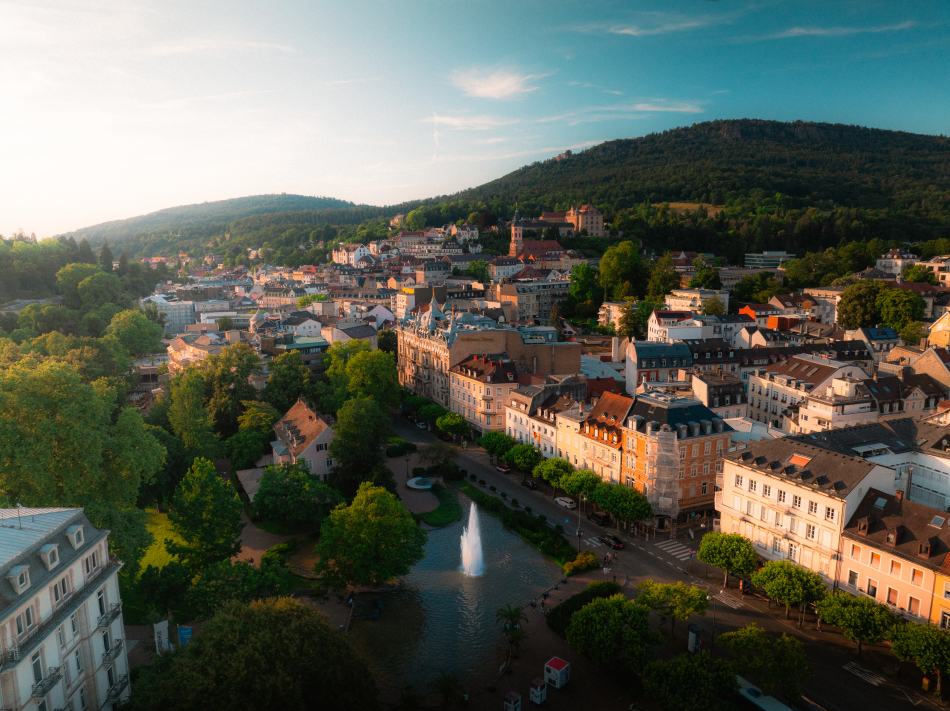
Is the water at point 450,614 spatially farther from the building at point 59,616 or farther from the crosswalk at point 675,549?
the building at point 59,616

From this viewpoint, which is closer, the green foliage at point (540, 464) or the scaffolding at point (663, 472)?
the scaffolding at point (663, 472)

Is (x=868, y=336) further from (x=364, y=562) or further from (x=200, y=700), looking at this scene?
(x=200, y=700)

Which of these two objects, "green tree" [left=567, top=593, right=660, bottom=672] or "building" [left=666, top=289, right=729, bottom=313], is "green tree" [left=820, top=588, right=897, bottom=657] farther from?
"building" [left=666, top=289, right=729, bottom=313]

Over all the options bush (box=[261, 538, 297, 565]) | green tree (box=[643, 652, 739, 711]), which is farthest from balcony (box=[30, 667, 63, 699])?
green tree (box=[643, 652, 739, 711])

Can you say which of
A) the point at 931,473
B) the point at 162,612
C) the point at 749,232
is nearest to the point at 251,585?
the point at 162,612

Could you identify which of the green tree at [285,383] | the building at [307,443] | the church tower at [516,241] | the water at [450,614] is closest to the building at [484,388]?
the green tree at [285,383]

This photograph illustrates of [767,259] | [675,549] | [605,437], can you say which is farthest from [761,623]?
[767,259]
